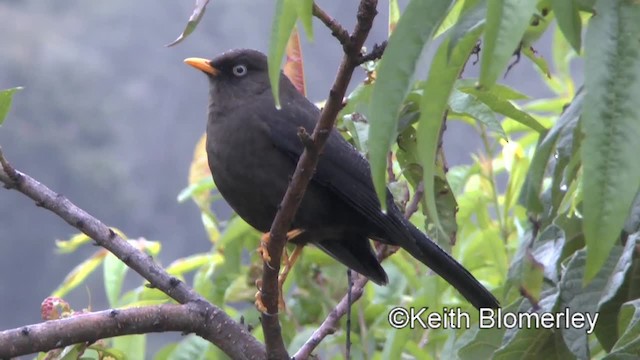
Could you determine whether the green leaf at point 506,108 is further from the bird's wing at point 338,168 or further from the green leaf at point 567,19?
the green leaf at point 567,19

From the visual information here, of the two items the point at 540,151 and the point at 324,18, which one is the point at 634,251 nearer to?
the point at 540,151

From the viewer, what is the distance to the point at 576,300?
211cm

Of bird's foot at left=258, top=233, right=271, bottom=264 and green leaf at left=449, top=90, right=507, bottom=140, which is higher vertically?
green leaf at left=449, top=90, right=507, bottom=140

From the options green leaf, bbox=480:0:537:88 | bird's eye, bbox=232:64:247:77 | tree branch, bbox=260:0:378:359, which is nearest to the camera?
green leaf, bbox=480:0:537:88

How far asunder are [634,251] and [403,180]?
1165 millimetres

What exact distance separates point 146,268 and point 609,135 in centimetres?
154

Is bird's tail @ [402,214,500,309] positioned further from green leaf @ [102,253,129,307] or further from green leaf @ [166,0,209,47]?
green leaf @ [166,0,209,47]

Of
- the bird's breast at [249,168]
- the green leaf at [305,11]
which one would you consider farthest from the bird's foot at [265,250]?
the green leaf at [305,11]

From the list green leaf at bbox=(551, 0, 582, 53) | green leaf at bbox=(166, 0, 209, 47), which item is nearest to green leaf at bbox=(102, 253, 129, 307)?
green leaf at bbox=(166, 0, 209, 47)

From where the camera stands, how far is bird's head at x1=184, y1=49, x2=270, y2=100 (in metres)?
3.95

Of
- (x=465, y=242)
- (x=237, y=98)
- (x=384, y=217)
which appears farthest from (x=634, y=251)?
(x=237, y=98)

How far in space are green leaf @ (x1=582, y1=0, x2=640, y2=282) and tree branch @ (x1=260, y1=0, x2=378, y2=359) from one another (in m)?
0.45

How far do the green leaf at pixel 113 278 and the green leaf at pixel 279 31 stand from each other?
6.48 feet

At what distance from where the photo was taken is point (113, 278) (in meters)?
3.48
